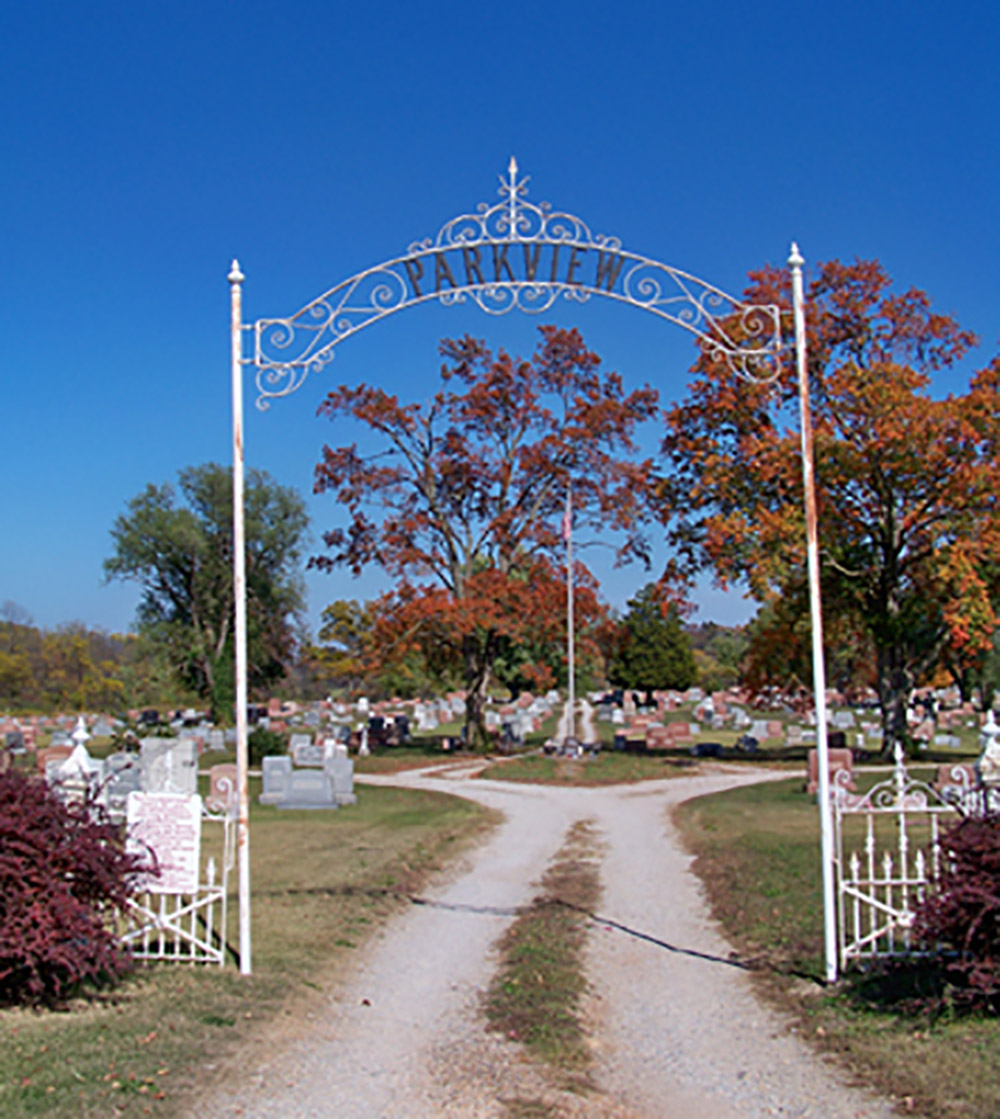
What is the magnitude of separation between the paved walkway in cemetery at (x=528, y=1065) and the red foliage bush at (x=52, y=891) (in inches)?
54.2

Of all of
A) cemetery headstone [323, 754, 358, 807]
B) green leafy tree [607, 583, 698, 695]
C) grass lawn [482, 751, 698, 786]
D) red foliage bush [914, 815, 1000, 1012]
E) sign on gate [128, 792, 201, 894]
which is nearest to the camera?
red foliage bush [914, 815, 1000, 1012]

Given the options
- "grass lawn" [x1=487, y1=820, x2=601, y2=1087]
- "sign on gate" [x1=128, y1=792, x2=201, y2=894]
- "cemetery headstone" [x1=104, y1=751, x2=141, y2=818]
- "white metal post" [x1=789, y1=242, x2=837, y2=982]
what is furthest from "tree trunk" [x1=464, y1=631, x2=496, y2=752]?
"white metal post" [x1=789, y1=242, x2=837, y2=982]

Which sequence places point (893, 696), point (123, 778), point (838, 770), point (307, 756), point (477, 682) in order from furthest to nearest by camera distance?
point (477, 682) → point (307, 756) → point (893, 696) → point (123, 778) → point (838, 770)

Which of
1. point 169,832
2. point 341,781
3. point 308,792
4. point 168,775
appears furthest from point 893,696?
point 169,832

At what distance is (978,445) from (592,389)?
9874mm

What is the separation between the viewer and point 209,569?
48812 mm

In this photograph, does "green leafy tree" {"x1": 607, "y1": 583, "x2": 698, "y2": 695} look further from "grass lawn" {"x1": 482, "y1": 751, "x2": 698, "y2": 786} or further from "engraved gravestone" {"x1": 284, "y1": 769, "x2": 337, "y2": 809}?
"engraved gravestone" {"x1": 284, "y1": 769, "x2": 337, "y2": 809}

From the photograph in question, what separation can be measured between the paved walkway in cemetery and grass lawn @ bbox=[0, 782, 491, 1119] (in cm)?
28

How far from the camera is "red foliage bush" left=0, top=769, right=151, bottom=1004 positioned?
21.0ft

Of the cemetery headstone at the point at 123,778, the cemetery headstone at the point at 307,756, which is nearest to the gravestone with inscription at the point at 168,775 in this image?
the cemetery headstone at the point at 123,778

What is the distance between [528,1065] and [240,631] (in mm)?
3425

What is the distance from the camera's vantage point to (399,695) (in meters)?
64.7

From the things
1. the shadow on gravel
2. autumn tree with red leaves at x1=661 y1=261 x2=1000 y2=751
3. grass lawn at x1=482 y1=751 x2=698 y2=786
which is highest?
autumn tree with red leaves at x1=661 y1=261 x2=1000 y2=751

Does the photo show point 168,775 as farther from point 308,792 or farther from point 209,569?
point 209,569
